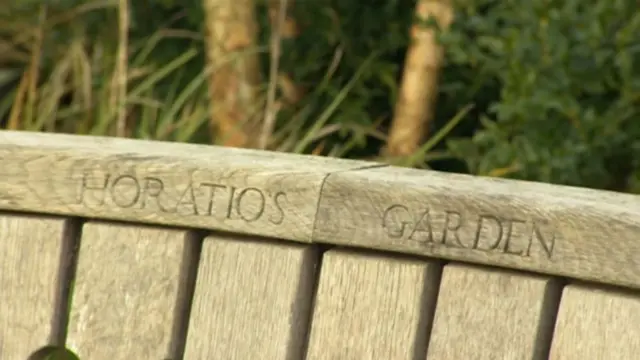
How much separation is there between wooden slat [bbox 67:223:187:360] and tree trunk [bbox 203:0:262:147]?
5.41 ft

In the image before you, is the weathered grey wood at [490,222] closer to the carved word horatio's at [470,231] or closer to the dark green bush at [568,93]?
the carved word horatio's at [470,231]

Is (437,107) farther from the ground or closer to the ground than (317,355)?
farther from the ground

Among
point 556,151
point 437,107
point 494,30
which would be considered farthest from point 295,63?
point 556,151

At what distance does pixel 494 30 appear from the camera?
2.93 m

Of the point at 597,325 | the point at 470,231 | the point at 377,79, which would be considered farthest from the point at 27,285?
the point at 377,79

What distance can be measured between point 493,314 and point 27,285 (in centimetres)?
56

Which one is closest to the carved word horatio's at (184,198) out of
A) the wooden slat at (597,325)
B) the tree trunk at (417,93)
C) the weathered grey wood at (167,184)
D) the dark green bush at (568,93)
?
the weathered grey wood at (167,184)

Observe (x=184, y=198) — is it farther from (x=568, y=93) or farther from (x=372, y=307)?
(x=568, y=93)

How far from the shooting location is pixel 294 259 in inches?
59.3

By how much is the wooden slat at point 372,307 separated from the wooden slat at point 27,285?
0.33 meters

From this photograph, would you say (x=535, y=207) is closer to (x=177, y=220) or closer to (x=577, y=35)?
(x=177, y=220)

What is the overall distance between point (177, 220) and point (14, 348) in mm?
269

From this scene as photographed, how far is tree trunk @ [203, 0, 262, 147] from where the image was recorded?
3270 mm

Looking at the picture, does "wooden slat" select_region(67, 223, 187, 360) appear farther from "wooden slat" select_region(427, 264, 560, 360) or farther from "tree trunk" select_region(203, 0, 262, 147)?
"tree trunk" select_region(203, 0, 262, 147)
